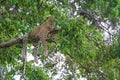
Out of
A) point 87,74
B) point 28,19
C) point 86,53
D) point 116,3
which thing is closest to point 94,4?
point 116,3

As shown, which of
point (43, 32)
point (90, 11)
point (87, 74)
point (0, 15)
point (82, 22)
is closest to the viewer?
point (43, 32)

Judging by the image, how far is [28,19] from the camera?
662 centimetres

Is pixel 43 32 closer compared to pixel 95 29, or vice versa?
pixel 43 32

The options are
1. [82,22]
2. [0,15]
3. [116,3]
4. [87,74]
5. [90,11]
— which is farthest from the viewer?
[87,74]

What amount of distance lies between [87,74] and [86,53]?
1983mm

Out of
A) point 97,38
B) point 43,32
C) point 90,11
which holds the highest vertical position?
point 43,32

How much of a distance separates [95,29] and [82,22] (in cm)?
228

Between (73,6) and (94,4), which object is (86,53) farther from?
(73,6)

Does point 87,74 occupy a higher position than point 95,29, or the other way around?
point 95,29

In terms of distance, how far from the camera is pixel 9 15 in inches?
260

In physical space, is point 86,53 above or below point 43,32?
below

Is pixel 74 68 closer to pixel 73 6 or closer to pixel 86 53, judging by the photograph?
pixel 73 6

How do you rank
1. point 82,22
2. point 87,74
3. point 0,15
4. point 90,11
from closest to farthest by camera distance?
point 82,22 < point 0,15 < point 90,11 < point 87,74

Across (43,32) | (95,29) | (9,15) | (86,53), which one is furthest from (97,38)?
(43,32)
